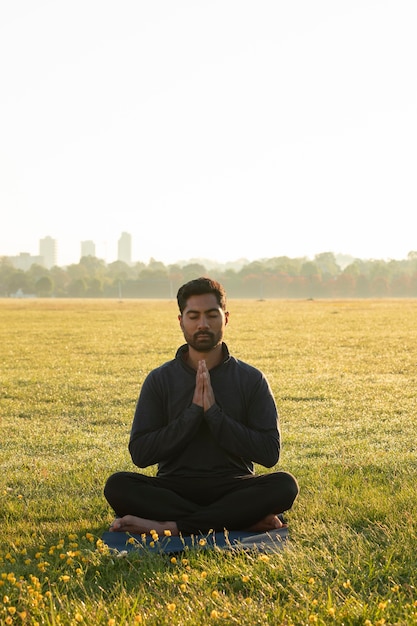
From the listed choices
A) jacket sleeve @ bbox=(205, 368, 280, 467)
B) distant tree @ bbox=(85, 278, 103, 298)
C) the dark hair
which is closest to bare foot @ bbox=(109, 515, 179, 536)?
jacket sleeve @ bbox=(205, 368, 280, 467)

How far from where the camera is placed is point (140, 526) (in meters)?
6.70

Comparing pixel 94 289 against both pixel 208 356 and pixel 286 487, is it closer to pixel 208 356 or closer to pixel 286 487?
pixel 208 356

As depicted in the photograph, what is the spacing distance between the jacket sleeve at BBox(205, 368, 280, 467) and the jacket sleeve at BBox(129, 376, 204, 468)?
165 mm

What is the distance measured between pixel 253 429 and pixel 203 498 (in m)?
0.72

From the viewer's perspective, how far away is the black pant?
6.72 m

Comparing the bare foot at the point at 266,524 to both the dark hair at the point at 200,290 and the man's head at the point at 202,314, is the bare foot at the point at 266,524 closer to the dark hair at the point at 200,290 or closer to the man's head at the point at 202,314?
the man's head at the point at 202,314

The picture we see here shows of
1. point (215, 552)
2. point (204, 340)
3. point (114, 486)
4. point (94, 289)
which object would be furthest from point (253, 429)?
point (94, 289)

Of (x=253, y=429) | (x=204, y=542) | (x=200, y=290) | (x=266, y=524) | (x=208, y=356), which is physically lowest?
(x=266, y=524)

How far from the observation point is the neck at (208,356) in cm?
688

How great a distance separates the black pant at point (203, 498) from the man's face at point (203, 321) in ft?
3.78

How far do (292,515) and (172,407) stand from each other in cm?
157

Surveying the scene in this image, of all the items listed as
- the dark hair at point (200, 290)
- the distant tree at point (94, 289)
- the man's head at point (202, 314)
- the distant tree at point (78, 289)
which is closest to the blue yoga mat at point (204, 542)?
the man's head at point (202, 314)

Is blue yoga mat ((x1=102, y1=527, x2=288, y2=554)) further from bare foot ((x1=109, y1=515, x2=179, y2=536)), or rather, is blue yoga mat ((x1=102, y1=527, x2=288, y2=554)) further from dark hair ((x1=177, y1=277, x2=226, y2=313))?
dark hair ((x1=177, y1=277, x2=226, y2=313))

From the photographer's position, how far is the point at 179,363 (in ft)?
22.8
